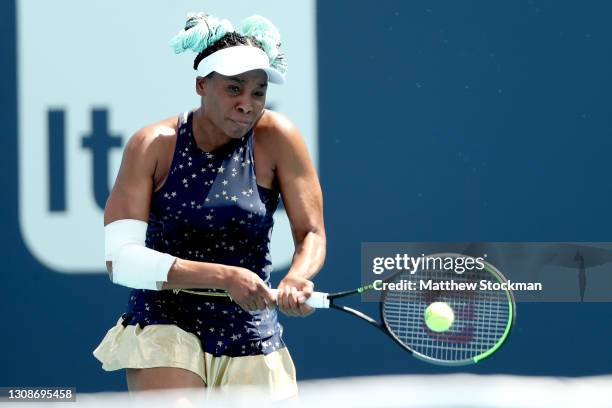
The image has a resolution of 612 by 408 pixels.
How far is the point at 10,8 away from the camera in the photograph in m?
4.96

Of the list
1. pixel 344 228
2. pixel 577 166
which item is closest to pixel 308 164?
pixel 344 228

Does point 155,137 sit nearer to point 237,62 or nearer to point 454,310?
point 237,62

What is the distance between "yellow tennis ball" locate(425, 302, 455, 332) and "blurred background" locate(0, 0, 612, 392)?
53.2 inches

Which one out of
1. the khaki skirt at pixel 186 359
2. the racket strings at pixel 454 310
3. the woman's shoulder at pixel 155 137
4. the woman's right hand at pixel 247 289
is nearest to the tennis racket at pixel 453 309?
the racket strings at pixel 454 310

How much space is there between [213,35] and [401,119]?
153 centimetres

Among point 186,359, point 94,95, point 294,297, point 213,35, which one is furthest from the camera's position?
point 94,95

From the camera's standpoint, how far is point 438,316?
3.53 metres

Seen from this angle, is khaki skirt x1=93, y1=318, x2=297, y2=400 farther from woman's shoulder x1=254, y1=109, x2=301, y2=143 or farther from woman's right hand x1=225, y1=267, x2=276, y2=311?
woman's shoulder x1=254, y1=109, x2=301, y2=143

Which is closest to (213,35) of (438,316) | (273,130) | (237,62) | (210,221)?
(237,62)

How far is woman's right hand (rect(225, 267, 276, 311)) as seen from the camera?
3.27 metres

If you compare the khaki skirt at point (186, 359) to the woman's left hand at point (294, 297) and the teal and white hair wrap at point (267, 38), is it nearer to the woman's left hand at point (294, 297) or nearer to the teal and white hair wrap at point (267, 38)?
the woman's left hand at point (294, 297)

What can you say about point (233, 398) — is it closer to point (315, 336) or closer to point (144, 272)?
point (144, 272)

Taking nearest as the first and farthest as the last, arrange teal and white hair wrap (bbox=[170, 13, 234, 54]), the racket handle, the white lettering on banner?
the racket handle < teal and white hair wrap (bbox=[170, 13, 234, 54]) < the white lettering on banner

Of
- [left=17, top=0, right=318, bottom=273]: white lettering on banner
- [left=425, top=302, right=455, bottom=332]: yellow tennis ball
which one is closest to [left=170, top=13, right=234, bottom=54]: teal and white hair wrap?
[left=425, top=302, right=455, bottom=332]: yellow tennis ball
